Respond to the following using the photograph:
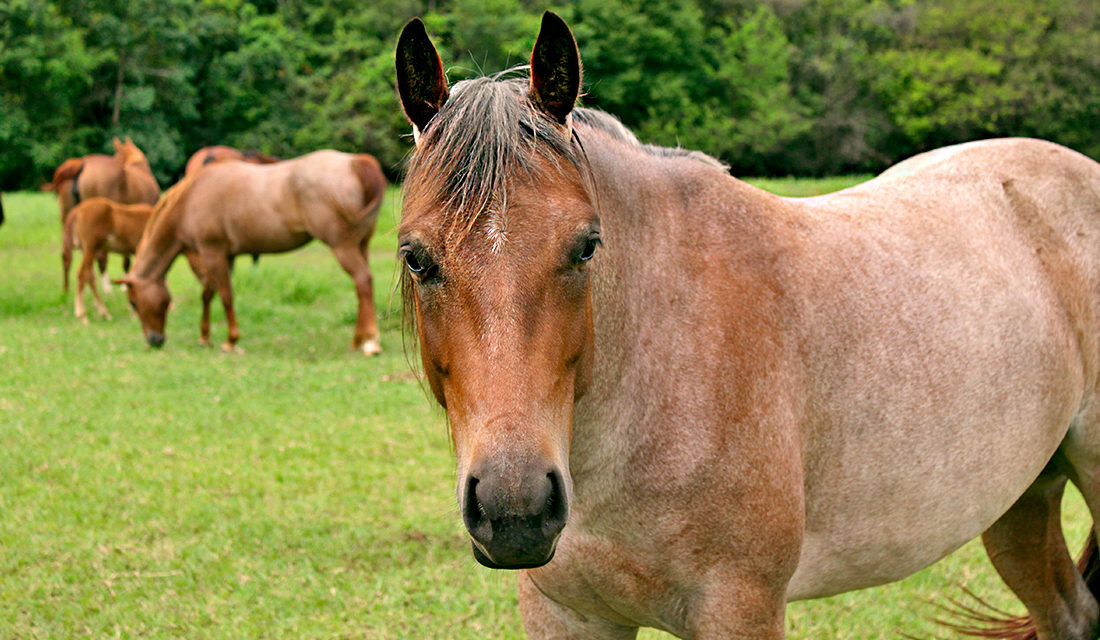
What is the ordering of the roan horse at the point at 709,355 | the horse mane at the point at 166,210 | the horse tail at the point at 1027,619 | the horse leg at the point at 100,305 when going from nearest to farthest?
the roan horse at the point at 709,355
the horse tail at the point at 1027,619
the horse mane at the point at 166,210
the horse leg at the point at 100,305

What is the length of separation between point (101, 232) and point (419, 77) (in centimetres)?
1057

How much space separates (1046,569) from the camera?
9.26ft

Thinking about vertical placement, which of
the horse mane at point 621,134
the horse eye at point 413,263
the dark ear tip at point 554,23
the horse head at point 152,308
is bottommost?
the horse head at point 152,308

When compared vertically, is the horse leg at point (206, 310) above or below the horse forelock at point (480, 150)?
below

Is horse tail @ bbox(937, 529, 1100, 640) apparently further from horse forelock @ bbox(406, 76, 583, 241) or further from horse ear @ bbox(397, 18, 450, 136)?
horse ear @ bbox(397, 18, 450, 136)

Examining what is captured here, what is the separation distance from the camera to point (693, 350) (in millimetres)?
1882

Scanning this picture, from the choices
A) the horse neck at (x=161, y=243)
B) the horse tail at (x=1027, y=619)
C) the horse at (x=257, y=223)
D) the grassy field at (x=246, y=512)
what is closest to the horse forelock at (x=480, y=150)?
the grassy field at (x=246, y=512)

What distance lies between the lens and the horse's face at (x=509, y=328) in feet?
4.63

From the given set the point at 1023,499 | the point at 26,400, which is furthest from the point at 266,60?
the point at 1023,499

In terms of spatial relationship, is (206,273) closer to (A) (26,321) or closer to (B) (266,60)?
(A) (26,321)

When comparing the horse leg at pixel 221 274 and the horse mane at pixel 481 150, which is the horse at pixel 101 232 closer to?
the horse leg at pixel 221 274

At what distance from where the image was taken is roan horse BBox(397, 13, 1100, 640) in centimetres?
152

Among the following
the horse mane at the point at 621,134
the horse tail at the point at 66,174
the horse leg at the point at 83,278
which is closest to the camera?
the horse mane at the point at 621,134

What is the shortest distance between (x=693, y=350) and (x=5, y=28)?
32343 mm
